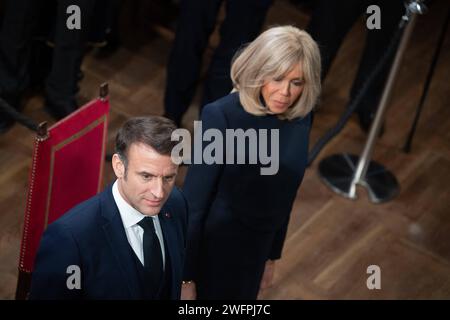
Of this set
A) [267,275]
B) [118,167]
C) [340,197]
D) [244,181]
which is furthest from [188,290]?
[340,197]

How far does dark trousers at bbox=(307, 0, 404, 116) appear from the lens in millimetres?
4789

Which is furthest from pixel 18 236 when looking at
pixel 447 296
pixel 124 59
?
pixel 447 296

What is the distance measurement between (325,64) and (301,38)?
68.0 inches

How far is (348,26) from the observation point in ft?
16.0

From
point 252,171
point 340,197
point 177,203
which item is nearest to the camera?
point 177,203

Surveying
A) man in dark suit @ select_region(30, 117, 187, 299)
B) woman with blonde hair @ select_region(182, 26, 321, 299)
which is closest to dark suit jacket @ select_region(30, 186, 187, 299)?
man in dark suit @ select_region(30, 117, 187, 299)

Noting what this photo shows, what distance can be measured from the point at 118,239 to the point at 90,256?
0.09m

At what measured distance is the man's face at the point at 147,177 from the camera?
255 cm

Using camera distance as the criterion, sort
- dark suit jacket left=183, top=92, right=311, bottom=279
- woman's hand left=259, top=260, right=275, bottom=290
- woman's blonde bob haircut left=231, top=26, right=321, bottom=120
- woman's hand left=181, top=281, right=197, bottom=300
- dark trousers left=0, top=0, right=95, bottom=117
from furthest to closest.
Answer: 1. dark trousers left=0, top=0, right=95, bottom=117
2. woman's hand left=259, top=260, right=275, bottom=290
3. woman's hand left=181, top=281, right=197, bottom=300
4. dark suit jacket left=183, top=92, right=311, bottom=279
5. woman's blonde bob haircut left=231, top=26, right=321, bottom=120

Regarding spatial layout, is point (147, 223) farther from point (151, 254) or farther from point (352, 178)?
point (352, 178)

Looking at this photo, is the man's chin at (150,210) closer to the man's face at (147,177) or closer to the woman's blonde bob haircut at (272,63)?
the man's face at (147,177)

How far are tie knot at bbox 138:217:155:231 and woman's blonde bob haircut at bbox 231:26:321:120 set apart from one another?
69 centimetres

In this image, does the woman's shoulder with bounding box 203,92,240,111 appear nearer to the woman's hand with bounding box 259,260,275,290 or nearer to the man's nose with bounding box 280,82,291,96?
the man's nose with bounding box 280,82,291,96
